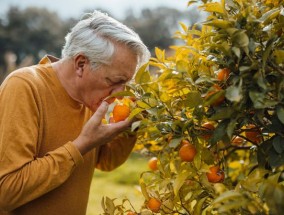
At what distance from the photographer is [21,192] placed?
173cm

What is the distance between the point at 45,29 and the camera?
29.1 meters

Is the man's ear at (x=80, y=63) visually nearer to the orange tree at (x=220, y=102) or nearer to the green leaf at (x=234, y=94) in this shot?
the orange tree at (x=220, y=102)

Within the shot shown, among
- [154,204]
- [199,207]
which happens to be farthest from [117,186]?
[199,207]

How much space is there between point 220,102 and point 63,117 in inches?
31.2

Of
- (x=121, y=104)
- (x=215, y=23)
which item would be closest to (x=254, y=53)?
(x=215, y=23)

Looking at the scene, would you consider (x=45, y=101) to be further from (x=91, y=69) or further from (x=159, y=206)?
(x=159, y=206)

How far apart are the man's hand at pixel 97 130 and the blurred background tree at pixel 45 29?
82.9 ft

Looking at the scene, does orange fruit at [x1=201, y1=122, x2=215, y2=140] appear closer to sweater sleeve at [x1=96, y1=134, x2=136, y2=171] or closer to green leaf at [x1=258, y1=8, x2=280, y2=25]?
green leaf at [x1=258, y1=8, x2=280, y2=25]

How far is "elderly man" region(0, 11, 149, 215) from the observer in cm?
174

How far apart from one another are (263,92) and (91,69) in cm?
84

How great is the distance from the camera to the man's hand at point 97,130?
175cm

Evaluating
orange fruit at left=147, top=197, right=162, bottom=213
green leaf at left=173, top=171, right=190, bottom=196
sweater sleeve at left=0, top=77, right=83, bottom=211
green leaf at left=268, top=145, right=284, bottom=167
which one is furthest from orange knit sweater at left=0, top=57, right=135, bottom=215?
green leaf at left=268, top=145, right=284, bottom=167

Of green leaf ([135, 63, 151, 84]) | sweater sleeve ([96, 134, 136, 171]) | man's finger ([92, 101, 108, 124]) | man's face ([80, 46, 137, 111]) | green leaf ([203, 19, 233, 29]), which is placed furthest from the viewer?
sweater sleeve ([96, 134, 136, 171])

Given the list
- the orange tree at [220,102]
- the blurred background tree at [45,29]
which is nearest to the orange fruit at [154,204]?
the orange tree at [220,102]
